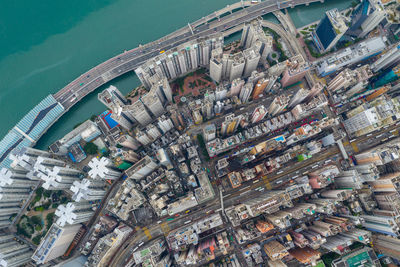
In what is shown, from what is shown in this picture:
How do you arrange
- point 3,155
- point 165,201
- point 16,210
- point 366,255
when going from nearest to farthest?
point 366,255 → point 165,201 → point 16,210 → point 3,155

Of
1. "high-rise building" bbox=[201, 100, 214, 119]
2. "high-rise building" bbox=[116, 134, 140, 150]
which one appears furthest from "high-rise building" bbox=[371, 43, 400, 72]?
"high-rise building" bbox=[116, 134, 140, 150]

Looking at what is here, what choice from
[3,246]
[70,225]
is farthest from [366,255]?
[3,246]

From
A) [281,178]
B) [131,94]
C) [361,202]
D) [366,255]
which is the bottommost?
[366,255]

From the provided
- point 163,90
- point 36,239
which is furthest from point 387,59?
point 36,239

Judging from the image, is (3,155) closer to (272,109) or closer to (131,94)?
(131,94)

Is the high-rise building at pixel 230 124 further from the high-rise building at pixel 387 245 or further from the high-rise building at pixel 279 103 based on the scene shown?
the high-rise building at pixel 387 245

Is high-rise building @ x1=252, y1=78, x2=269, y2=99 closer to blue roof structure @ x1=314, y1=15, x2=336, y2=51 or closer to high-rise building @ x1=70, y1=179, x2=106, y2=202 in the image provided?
blue roof structure @ x1=314, y1=15, x2=336, y2=51

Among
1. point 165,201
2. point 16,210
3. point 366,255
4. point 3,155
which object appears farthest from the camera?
point 3,155
